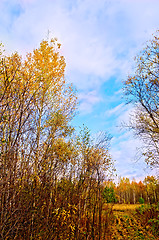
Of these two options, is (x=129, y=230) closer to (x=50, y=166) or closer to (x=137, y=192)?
(x=50, y=166)

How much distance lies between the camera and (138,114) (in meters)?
9.90

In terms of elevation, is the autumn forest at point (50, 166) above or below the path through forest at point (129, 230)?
above

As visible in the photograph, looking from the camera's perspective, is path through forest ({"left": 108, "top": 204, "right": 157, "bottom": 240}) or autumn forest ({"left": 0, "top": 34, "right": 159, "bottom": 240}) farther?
path through forest ({"left": 108, "top": 204, "right": 157, "bottom": 240})

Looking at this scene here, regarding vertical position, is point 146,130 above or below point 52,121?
above

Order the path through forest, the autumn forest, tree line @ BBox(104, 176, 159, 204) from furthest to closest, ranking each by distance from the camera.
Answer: tree line @ BBox(104, 176, 159, 204)
the path through forest
the autumn forest

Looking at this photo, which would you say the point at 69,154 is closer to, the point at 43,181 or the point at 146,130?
the point at 43,181

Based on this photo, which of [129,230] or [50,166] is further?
[129,230]

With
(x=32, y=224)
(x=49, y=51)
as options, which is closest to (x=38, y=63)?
(x=49, y=51)

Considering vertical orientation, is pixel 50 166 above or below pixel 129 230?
above

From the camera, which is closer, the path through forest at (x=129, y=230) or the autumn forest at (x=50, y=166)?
the autumn forest at (x=50, y=166)

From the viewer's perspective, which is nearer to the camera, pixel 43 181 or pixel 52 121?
pixel 43 181

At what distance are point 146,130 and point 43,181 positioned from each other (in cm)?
754

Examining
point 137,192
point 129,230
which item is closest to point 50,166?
point 129,230

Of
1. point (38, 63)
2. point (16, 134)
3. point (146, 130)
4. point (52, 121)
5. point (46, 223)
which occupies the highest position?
point (38, 63)
